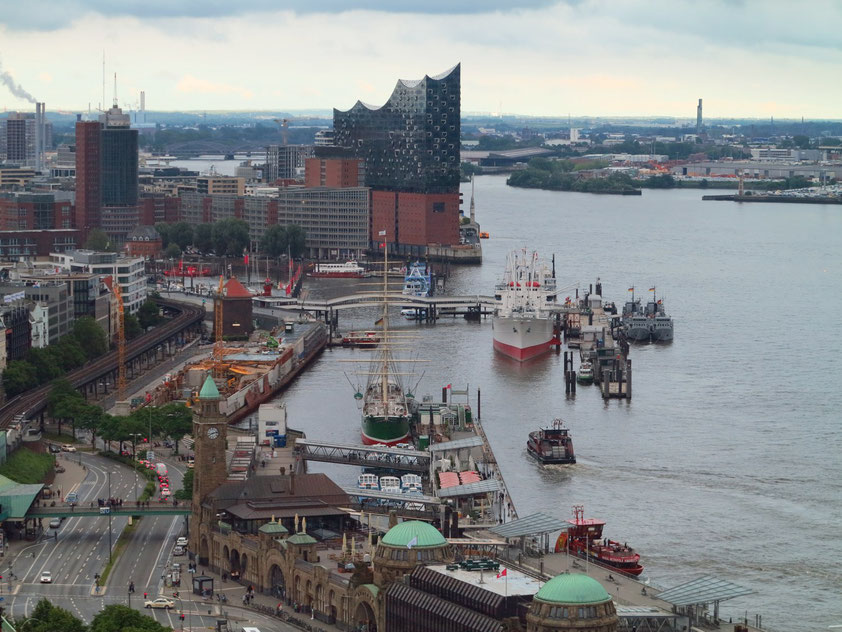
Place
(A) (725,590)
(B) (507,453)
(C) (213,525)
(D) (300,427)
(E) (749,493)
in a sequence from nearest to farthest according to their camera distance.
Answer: (A) (725,590) < (C) (213,525) < (E) (749,493) < (B) (507,453) < (D) (300,427)

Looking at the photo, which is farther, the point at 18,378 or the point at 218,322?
the point at 218,322

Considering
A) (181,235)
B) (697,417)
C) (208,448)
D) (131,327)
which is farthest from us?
(181,235)

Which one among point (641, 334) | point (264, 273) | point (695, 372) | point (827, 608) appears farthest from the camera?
point (264, 273)

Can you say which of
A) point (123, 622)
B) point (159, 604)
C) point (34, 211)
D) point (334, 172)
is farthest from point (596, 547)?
point (334, 172)

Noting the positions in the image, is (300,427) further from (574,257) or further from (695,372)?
(574,257)

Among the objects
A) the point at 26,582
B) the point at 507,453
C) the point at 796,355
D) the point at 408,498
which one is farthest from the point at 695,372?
the point at 26,582

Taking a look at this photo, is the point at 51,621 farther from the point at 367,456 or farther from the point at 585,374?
the point at 585,374

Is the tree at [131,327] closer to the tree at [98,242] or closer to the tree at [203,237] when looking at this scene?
the tree at [98,242]

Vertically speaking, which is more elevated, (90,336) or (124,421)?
(90,336)
